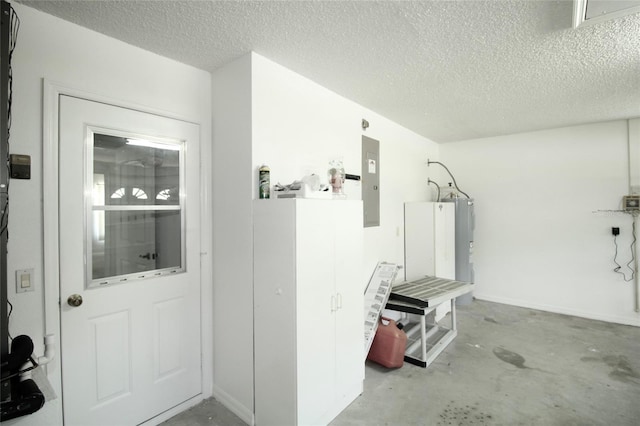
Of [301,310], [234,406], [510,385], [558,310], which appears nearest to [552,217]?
[558,310]

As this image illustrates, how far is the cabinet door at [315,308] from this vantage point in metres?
1.90

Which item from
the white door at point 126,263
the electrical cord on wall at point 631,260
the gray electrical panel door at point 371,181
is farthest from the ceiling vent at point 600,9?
the electrical cord on wall at point 631,260

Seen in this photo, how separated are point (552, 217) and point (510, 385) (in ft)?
9.32

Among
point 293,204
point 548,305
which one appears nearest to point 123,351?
point 293,204

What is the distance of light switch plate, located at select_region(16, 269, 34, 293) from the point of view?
5.23 feet

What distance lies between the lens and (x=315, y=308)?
79.3 inches

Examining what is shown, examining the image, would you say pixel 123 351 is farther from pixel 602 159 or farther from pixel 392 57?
pixel 602 159

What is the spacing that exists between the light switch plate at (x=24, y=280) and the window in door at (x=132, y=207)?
0.84ft

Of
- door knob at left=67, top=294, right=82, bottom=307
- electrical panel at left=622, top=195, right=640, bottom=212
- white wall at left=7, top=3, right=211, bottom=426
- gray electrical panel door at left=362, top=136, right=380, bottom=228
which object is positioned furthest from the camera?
electrical panel at left=622, top=195, right=640, bottom=212

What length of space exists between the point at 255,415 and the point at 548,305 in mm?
4425

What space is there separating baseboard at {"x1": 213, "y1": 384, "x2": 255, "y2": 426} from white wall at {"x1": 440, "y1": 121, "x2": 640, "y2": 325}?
4.23 m

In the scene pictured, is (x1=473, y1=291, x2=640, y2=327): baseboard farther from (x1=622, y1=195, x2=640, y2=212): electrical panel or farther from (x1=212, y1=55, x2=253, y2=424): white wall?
(x1=212, y1=55, x2=253, y2=424): white wall

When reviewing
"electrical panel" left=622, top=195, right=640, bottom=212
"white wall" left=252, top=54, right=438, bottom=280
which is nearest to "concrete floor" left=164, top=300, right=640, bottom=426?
"white wall" left=252, top=54, right=438, bottom=280

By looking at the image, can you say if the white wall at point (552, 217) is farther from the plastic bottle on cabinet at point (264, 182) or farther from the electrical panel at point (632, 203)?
the plastic bottle on cabinet at point (264, 182)
